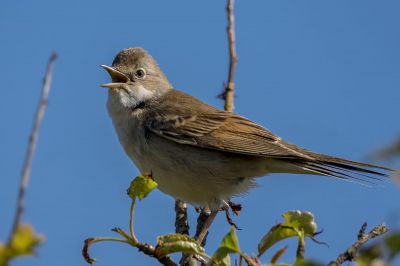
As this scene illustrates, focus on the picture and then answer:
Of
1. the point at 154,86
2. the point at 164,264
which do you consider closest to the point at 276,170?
the point at 154,86

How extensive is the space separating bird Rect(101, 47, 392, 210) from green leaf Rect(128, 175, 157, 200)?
231 cm

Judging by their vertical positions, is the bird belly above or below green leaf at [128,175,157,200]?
above

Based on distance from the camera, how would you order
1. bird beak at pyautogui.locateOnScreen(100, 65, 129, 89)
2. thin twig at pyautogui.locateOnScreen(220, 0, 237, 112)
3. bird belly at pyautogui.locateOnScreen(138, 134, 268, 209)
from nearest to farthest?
1. thin twig at pyautogui.locateOnScreen(220, 0, 237, 112)
2. bird belly at pyautogui.locateOnScreen(138, 134, 268, 209)
3. bird beak at pyautogui.locateOnScreen(100, 65, 129, 89)

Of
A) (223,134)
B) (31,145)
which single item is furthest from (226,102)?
(31,145)

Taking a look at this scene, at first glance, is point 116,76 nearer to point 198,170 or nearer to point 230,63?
point 198,170

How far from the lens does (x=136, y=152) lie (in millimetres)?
4980

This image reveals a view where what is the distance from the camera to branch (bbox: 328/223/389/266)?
205 cm

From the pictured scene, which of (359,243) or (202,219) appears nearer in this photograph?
(359,243)

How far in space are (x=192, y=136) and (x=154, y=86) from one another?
103 cm

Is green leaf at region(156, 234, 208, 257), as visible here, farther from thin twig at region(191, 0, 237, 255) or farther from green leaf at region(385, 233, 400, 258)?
thin twig at region(191, 0, 237, 255)

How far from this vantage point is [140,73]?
587cm

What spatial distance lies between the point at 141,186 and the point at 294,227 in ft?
2.11

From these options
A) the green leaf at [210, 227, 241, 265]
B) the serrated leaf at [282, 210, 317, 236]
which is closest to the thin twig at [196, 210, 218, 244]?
the serrated leaf at [282, 210, 317, 236]

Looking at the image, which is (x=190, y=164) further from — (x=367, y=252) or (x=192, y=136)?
(x=367, y=252)
